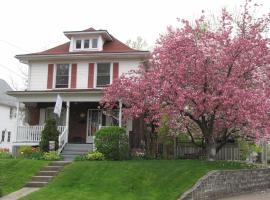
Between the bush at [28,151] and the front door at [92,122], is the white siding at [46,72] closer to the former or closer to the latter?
the front door at [92,122]

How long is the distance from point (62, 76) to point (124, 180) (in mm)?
12009

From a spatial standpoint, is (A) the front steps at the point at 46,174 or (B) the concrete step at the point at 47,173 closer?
(A) the front steps at the point at 46,174

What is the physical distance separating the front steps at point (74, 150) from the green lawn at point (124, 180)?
4100mm

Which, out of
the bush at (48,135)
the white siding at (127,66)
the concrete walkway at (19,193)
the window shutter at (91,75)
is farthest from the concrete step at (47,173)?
the white siding at (127,66)

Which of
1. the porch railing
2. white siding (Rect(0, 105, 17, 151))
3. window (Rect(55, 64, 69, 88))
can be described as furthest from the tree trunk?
white siding (Rect(0, 105, 17, 151))

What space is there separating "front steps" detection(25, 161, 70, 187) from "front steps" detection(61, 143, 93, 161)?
10.7 feet

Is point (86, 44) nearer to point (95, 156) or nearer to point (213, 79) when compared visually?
point (95, 156)

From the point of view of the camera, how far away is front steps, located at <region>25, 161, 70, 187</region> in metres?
15.5

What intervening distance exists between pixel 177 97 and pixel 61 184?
5.50m

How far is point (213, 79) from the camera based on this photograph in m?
17.0

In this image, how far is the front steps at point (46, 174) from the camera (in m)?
15.5

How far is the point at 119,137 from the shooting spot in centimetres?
1920

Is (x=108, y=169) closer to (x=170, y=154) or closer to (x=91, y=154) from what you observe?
(x=91, y=154)

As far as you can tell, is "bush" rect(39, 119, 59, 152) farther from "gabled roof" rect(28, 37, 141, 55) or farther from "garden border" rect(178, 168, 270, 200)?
"garden border" rect(178, 168, 270, 200)
